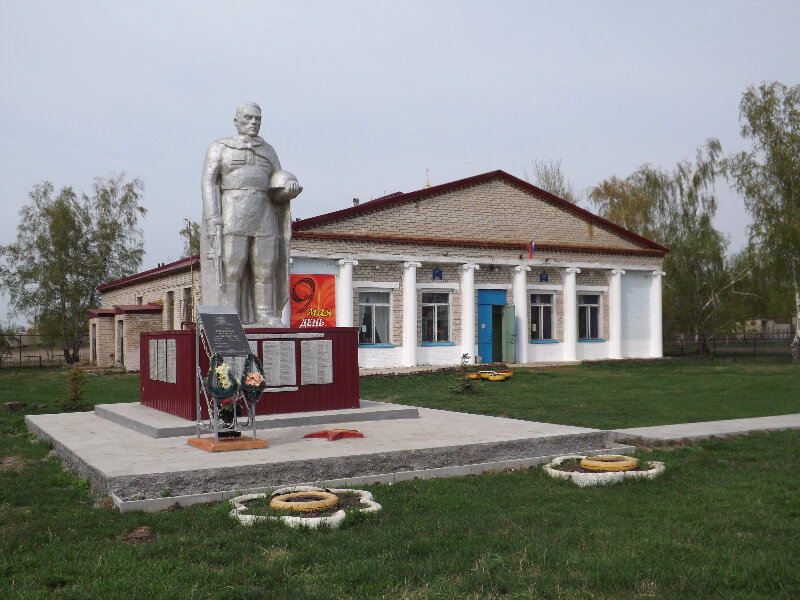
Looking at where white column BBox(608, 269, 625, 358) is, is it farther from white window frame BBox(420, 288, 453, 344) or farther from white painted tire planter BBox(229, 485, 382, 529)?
white painted tire planter BBox(229, 485, 382, 529)

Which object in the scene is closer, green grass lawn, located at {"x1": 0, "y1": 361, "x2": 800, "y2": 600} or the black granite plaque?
green grass lawn, located at {"x1": 0, "y1": 361, "x2": 800, "y2": 600}

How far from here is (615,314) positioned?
28406mm

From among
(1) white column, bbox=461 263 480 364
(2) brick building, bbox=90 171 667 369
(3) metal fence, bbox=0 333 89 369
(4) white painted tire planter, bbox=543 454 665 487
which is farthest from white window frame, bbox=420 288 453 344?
(4) white painted tire planter, bbox=543 454 665 487

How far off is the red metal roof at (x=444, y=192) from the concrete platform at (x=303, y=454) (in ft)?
44.6

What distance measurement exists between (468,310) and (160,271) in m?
12.0

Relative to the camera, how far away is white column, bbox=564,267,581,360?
27.5m

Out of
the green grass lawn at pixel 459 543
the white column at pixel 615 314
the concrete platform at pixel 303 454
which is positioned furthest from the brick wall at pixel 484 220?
the green grass lawn at pixel 459 543

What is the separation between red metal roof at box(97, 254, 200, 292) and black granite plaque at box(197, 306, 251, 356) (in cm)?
1422

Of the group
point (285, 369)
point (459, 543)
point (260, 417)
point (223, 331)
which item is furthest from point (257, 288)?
point (459, 543)

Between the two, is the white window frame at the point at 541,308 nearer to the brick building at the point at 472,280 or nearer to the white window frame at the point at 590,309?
the brick building at the point at 472,280

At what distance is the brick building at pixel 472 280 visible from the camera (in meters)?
24.1

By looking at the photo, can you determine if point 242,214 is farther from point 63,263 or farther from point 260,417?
point 63,263

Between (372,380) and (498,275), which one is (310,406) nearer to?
(372,380)

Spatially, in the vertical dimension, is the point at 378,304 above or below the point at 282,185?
below
